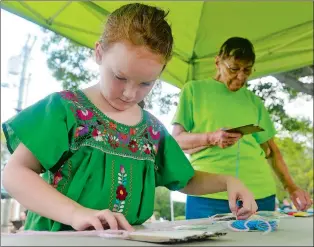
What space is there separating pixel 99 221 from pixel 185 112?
102 centimetres

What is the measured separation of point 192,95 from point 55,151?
90cm

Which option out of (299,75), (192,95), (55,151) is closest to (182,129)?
(192,95)

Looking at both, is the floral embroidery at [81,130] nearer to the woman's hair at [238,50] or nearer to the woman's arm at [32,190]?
the woman's arm at [32,190]

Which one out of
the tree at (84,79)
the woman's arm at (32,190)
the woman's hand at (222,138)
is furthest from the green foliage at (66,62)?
the woman's arm at (32,190)

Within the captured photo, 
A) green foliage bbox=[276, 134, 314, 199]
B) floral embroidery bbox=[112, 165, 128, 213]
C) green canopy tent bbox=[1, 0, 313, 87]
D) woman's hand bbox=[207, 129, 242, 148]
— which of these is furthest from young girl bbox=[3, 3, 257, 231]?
green foliage bbox=[276, 134, 314, 199]

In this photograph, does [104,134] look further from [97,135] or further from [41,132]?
[41,132]

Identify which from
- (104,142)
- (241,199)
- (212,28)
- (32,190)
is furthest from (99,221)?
(212,28)

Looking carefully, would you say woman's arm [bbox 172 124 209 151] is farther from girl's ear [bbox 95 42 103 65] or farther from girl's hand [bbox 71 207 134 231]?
girl's hand [bbox 71 207 134 231]

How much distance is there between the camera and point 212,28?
2.52 meters

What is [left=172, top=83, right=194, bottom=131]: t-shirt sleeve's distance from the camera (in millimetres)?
1560

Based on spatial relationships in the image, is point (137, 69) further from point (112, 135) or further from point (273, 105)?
point (273, 105)

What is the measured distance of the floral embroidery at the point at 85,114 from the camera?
83cm

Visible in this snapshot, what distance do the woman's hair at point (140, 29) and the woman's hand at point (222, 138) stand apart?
1.53 ft

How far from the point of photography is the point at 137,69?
0.79 m
